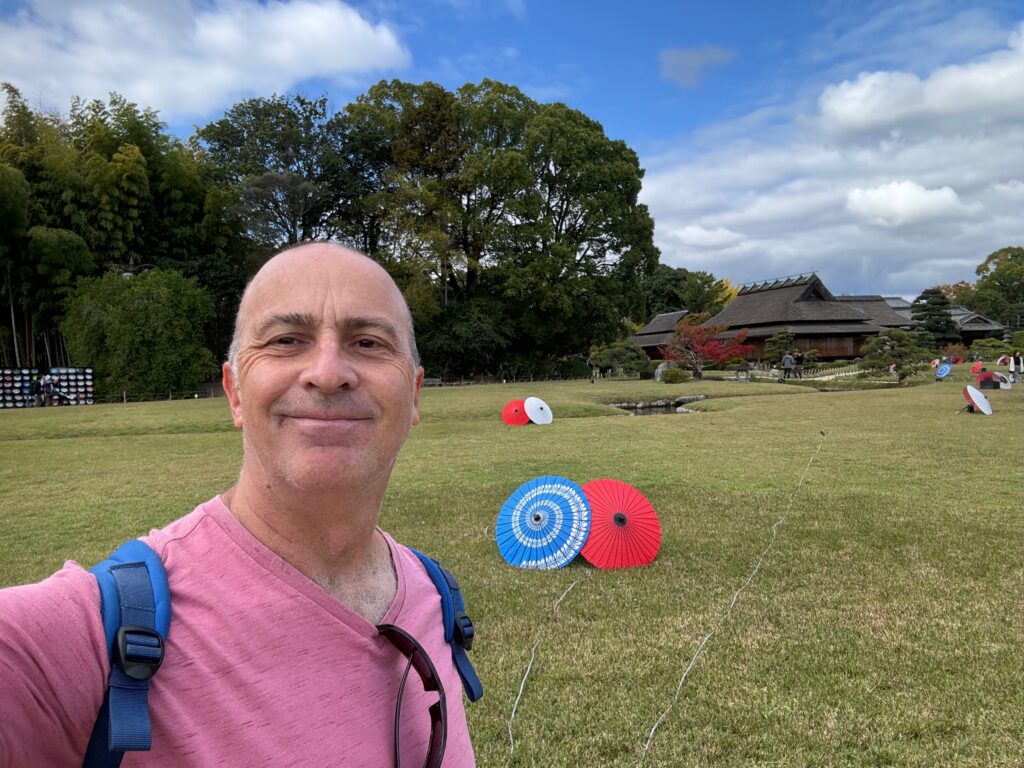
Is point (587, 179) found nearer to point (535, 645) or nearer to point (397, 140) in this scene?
point (397, 140)

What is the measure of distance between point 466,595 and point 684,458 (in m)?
6.63

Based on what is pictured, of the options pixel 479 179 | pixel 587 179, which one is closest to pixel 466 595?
pixel 479 179

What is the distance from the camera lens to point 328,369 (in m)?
1.02

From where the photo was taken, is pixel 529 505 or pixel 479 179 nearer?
pixel 529 505

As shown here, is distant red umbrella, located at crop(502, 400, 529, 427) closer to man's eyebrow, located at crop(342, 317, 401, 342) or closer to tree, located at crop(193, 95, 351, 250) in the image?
man's eyebrow, located at crop(342, 317, 401, 342)

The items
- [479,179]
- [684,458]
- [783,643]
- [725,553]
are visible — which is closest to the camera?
[783,643]

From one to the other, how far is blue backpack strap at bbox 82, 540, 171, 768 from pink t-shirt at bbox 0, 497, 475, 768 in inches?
0.6

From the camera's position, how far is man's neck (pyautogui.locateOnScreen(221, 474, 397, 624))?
3.42ft

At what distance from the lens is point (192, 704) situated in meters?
0.86

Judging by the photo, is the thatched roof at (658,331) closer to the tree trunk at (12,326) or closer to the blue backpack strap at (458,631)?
the tree trunk at (12,326)

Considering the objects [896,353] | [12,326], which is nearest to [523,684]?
[896,353]

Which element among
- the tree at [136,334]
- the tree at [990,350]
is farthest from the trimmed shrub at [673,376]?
the tree at [990,350]

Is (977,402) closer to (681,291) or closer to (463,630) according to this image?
(463,630)

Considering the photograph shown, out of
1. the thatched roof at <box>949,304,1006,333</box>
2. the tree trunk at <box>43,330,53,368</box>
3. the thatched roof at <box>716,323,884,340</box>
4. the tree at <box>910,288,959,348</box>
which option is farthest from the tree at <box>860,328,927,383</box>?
the tree trunk at <box>43,330,53,368</box>
